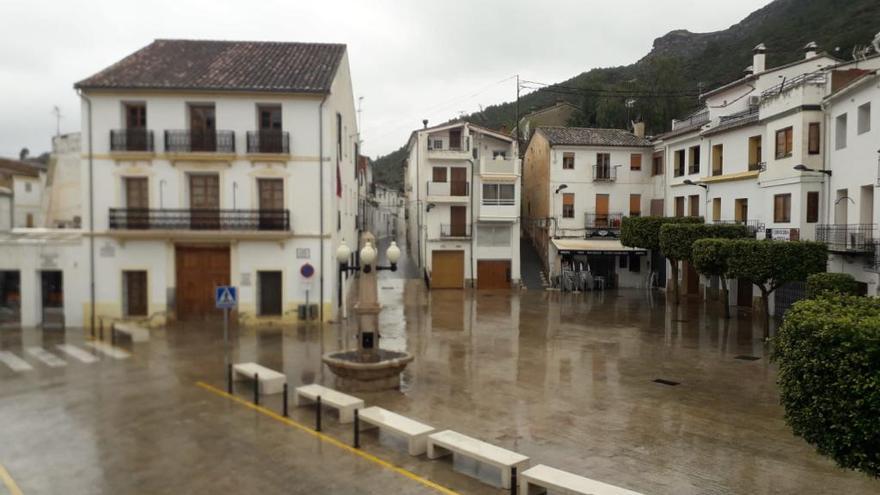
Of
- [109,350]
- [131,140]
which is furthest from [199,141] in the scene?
[109,350]

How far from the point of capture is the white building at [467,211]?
38594 millimetres

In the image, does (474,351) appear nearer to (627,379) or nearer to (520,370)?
(520,370)

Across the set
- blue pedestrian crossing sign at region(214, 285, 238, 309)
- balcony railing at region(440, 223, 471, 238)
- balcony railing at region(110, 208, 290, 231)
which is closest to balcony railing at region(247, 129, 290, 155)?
balcony railing at region(110, 208, 290, 231)

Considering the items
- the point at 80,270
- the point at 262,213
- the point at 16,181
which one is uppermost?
the point at 16,181

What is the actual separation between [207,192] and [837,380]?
959 inches

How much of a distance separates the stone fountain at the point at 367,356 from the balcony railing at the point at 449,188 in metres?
22.6

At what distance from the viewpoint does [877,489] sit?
9383mm

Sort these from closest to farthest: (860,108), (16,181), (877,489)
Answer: (877,489), (860,108), (16,181)

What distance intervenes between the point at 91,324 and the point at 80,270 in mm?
2396

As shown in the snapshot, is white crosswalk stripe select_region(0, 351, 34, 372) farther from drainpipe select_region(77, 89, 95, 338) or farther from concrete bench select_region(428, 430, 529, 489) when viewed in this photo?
concrete bench select_region(428, 430, 529, 489)

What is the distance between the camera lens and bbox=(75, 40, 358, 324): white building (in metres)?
24.9

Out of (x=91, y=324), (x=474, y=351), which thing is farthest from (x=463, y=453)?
(x=91, y=324)

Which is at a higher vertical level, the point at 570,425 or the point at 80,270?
the point at 80,270

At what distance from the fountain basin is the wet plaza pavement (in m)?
0.42
